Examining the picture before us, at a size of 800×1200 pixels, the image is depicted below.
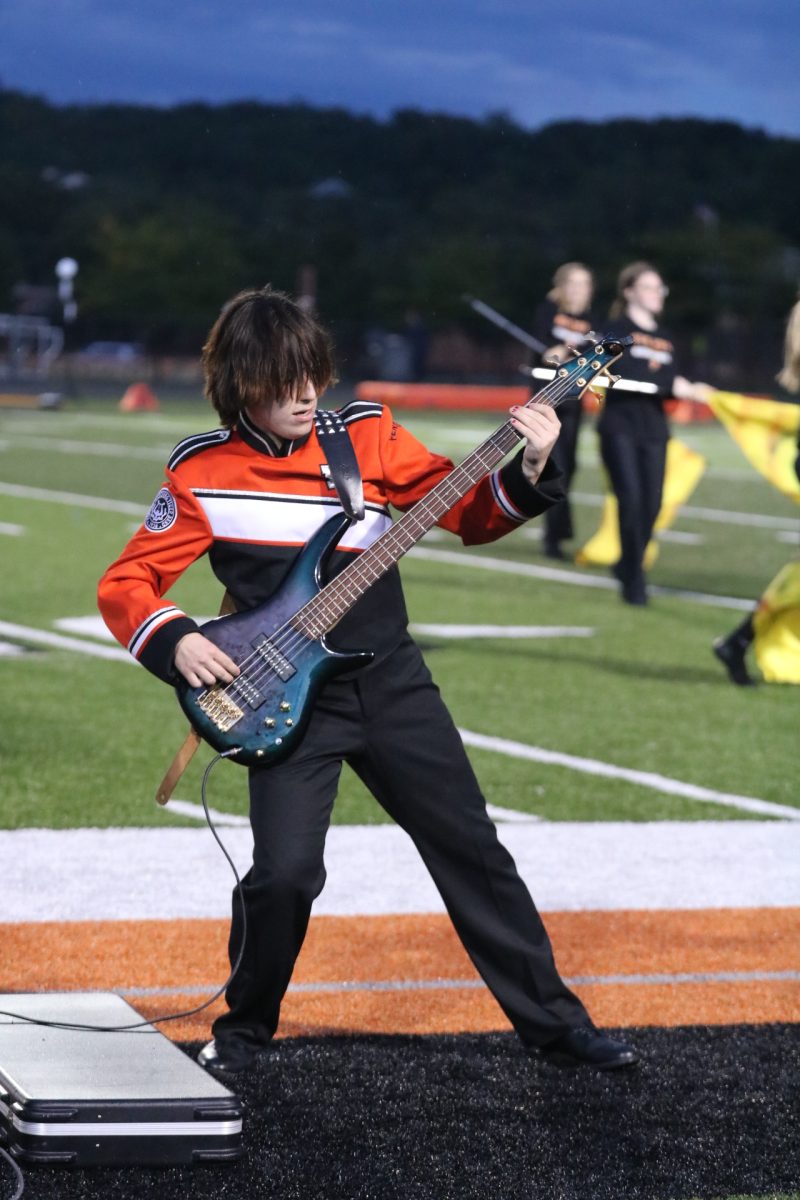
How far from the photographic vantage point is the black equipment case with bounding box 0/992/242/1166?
13.1ft

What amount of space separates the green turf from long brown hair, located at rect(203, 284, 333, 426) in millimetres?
2998

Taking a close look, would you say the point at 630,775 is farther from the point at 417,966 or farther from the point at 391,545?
the point at 391,545

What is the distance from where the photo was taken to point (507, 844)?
264 inches

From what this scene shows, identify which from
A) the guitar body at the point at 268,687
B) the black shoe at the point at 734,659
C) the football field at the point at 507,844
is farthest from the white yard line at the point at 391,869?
the black shoe at the point at 734,659

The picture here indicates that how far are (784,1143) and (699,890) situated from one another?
208 cm

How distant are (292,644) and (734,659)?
6232 mm

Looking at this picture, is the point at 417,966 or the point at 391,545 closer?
the point at 391,545

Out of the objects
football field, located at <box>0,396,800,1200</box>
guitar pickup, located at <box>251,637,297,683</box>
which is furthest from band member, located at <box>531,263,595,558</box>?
guitar pickup, located at <box>251,637,297,683</box>

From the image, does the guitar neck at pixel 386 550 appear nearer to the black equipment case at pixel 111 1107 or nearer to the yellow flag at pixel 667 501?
the black equipment case at pixel 111 1107

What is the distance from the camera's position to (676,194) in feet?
317

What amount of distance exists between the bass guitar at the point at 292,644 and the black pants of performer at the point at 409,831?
13 cm

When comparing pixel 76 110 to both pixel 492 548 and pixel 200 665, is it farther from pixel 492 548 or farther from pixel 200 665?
pixel 200 665

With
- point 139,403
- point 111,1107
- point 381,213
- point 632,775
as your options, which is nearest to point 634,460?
point 632,775

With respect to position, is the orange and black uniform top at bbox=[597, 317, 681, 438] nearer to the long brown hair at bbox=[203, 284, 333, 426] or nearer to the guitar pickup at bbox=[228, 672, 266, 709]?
the long brown hair at bbox=[203, 284, 333, 426]
